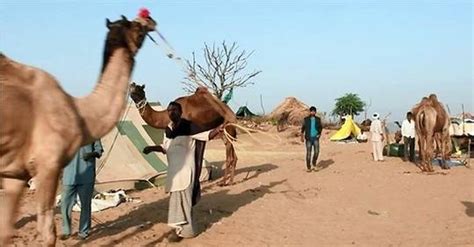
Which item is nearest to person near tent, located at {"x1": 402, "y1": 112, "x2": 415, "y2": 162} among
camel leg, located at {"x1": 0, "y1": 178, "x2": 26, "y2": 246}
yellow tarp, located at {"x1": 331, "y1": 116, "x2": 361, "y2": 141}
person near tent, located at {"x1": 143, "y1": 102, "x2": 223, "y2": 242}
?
person near tent, located at {"x1": 143, "y1": 102, "x2": 223, "y2": 242}

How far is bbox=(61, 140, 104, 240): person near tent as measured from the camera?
8609mm

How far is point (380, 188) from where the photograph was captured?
1496 cm

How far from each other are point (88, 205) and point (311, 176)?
9216 millimetres

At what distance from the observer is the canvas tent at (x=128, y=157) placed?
13.5 m

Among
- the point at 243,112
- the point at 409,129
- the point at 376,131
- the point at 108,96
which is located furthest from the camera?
the point at 243,112

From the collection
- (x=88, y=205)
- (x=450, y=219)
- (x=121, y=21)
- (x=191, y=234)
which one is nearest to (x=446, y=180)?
(x=450, y=219)

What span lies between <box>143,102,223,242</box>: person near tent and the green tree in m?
48.3

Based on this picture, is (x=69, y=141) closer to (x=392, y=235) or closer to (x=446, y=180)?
(x=392, y=235)

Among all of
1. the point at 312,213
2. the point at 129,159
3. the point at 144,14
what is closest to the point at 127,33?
the point at 144,14

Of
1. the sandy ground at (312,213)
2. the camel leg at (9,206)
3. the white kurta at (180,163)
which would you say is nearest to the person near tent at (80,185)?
the sandy ground at (312,213)

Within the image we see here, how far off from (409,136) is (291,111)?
2225cm

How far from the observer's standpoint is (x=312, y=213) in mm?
11805

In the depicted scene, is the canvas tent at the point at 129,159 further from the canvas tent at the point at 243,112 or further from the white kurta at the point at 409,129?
the canvas tent at the point at 243,112

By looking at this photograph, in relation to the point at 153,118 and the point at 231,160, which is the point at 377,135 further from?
the point at 153,118
